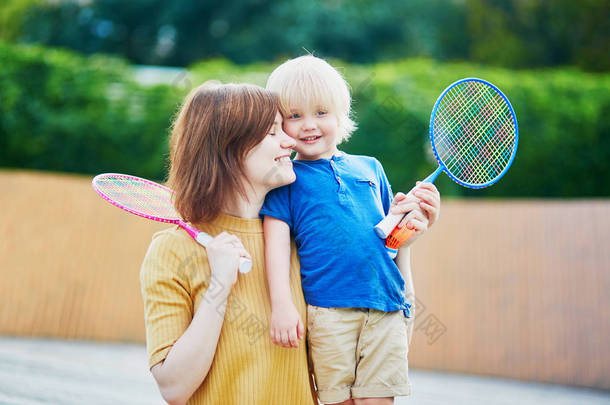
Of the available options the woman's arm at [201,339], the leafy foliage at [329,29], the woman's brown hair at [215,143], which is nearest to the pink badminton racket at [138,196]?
the woman's brown hair at [215,143]

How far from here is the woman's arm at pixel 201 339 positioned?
214 centimetres

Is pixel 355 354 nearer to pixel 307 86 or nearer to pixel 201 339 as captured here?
pixel 201 339

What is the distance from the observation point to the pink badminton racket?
2.43 m

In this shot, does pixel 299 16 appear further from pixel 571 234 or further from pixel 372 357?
pixel 372 357

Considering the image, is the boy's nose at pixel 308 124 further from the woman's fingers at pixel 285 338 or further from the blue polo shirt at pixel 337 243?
the woman's fingers at pixel 285 338

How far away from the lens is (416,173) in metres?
9.73

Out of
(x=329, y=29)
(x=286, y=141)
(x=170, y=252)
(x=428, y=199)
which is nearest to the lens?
(x=170, y=252)

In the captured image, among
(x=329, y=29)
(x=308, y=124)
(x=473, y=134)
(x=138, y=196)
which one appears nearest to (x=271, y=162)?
(x=308, y=124)

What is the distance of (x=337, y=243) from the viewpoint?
244 cm

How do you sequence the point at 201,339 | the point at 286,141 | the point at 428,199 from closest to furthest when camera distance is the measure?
the point at 201,339, the point at 286,141, the point at 428,199

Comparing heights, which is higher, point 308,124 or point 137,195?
point 308,124

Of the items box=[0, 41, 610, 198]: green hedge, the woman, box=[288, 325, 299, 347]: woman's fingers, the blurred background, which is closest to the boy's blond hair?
the woman

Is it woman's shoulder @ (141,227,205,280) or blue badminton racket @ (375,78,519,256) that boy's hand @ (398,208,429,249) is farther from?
woman's shoulder @ (141,227,205,280)

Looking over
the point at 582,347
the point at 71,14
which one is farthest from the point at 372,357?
the point at 71,14
